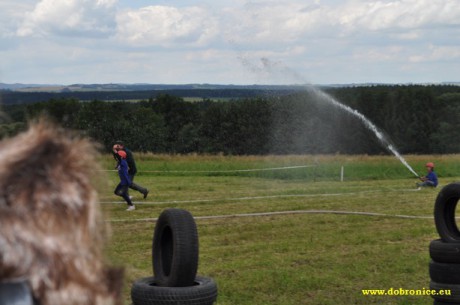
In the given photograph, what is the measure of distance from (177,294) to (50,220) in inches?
193

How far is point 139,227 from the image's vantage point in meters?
14.3

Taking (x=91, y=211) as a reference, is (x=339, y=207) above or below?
below

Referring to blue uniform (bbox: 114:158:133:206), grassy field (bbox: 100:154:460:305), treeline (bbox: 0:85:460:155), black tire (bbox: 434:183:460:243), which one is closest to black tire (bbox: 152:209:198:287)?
grassy field (bbox: 100:154:460:305)

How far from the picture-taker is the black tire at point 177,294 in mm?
6078

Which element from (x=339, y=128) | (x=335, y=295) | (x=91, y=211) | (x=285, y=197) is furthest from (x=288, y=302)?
(x=339, y=128)

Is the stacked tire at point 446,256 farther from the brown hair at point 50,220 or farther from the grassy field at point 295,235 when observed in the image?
the brown hair at point 50,220

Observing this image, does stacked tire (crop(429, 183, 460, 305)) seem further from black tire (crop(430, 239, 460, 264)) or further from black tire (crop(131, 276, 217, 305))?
black tire (crop(131, 276, 217, 305))

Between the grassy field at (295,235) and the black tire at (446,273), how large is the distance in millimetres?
869

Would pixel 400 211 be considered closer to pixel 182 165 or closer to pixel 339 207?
pixel 339 207

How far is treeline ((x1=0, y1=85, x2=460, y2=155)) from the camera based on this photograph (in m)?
72.4

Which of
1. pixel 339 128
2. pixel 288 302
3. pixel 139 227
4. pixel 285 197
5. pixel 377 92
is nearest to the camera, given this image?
pixel 288 302

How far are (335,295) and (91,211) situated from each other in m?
7.79

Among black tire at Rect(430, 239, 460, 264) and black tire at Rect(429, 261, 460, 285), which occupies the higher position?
black tire at Rect(430, 239, 460, 264)

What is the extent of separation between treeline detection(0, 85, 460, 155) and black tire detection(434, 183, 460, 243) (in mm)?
57812
